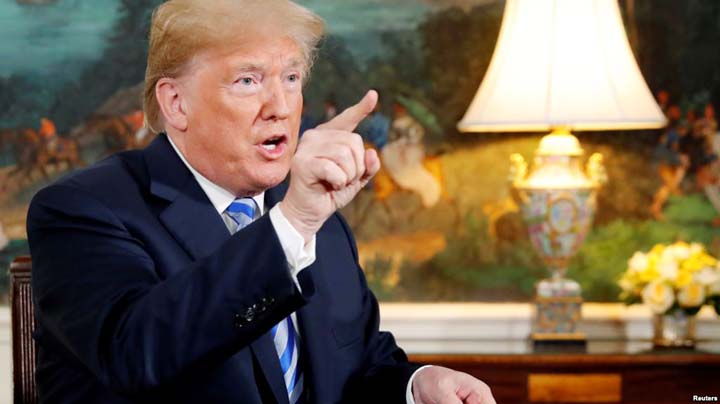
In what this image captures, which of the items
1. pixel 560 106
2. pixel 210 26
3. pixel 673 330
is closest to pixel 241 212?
pixel 210 26

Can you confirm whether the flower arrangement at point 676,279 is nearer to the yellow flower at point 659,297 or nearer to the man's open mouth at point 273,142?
the yellow flower at point 659,297

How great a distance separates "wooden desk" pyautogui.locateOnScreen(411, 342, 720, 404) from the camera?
14.8 feet

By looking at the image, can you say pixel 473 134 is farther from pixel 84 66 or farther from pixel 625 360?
pixel 84 66

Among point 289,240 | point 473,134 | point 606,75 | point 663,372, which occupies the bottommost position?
point 663,372

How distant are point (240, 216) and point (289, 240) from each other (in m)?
0.60

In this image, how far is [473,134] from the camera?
5.05 meters

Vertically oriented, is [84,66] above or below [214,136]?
below

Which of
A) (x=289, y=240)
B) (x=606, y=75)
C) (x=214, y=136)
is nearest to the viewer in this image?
(x=289, y=240)

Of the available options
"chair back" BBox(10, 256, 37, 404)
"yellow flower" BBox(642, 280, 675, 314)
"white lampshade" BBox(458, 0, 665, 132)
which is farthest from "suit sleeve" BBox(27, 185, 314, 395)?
"yellow flower" BBox(642, 280, 675, 314)

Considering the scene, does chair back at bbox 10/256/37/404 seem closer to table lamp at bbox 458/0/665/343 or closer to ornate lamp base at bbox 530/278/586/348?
table lamp at bbox 458/0/665/343

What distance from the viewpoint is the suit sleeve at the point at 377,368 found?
2713mm

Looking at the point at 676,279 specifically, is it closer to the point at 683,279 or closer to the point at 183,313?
the point at 683,279

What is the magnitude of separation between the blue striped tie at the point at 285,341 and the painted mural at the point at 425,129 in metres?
2.38

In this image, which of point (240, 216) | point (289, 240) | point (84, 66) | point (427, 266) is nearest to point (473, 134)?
point (427, 266)
